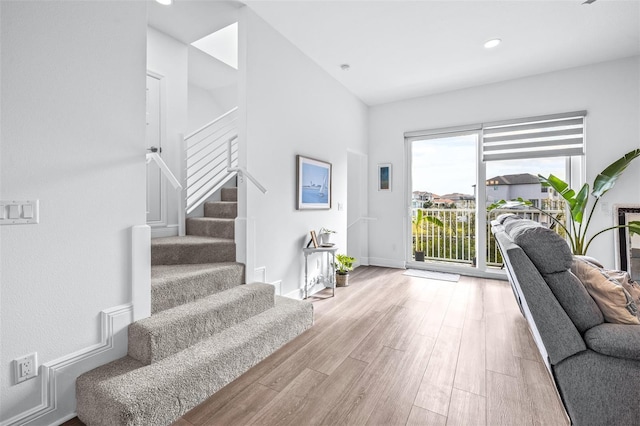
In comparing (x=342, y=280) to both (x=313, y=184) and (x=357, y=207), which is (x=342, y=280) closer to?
(x=313, y=184)

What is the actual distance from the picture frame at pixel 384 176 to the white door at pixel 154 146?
11.3 feet

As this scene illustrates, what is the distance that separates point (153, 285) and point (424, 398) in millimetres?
1843

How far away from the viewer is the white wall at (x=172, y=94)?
302 cm

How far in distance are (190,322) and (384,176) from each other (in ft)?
13.3

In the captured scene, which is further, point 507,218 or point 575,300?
point 507,218

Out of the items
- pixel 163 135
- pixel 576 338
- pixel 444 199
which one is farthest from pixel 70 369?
pixel 444 199

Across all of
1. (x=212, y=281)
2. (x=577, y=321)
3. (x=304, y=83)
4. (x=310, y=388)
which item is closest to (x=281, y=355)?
(x=310, y=388)

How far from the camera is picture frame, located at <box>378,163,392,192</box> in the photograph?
16.5 ft

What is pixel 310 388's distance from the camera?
1754 millimetres

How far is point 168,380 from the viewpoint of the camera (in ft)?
4.92

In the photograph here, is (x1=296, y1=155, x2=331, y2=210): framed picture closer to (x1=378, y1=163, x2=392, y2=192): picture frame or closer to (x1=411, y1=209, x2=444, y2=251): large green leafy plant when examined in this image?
(x1=378, y1=163, x2=392, y2=192): picture frame

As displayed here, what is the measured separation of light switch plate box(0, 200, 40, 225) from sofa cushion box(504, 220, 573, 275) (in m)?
2.54

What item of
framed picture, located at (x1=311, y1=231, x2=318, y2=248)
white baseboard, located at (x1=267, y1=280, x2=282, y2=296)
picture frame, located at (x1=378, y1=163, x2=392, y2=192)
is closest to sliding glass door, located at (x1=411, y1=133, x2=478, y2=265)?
picture frame, located at (x1=378, y1=163, x2=392, y2=192)

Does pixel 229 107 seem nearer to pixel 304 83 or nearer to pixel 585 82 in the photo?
pixel 304 83
